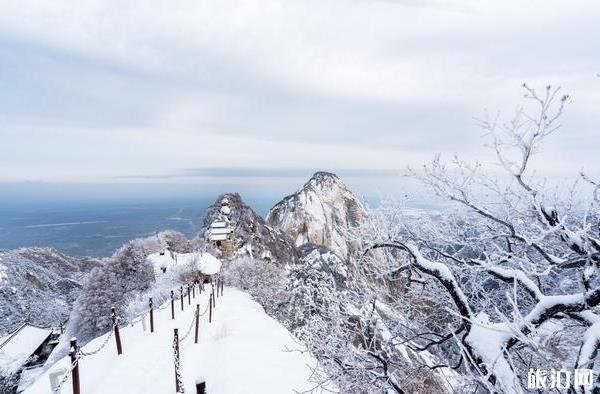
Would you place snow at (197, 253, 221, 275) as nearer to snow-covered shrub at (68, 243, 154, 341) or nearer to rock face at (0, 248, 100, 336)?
snow-covered shrub at (68, 243, 154, 341)

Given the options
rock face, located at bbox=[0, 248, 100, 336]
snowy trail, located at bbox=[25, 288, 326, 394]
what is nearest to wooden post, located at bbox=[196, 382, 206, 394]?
snowy trail, located at bbox=[25, 288, 326, 394]

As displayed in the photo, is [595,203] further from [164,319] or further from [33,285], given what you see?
[33,285]

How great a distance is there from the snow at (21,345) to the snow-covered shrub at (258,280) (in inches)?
514

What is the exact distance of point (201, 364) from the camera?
8.98m

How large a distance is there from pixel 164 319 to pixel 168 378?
6.48 metres

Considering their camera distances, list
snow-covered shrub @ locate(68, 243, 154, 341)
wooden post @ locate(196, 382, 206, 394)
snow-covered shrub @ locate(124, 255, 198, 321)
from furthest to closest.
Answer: snow-covered shrub @ locate(68, 243, 154, 341), snow-covered shrub @ locate(124, 255, 198, 321), wooden post @ locate(196, 382, 206, 394)

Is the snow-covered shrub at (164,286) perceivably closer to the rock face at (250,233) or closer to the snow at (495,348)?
the rock face at (250,233)

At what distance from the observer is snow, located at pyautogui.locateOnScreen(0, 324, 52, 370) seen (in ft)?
69.1

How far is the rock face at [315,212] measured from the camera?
55.8 meters

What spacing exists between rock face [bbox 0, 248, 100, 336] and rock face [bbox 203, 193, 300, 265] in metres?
18.5

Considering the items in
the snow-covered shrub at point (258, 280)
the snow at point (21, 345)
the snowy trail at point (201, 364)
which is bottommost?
the snow at point (21, 345)

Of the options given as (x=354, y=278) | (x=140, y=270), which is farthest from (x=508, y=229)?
(x=140, y=270)

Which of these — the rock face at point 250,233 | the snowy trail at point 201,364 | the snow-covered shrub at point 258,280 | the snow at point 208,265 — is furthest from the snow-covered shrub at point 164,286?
the rock face at point 250,233

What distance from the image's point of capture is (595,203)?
4.00m
